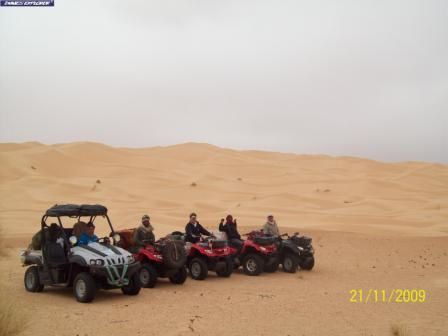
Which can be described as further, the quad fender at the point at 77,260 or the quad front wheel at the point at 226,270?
the quad front wheel at the point at 226,270

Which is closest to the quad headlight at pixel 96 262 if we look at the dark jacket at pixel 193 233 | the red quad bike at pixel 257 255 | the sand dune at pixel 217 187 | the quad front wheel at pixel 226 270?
the dark jacket at pixel 193 233

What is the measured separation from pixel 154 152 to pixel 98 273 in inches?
2012

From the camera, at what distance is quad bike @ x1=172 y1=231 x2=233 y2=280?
12.7 m

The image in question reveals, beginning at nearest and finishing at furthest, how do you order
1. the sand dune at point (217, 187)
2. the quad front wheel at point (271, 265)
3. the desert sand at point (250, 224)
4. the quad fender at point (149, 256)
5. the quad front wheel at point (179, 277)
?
the desert sand at point (250, 224), the quad fender at point (149, 256), the quad front wheel at point (179, 277), the quad front wheel at point (271, 265), the sand dune at point (217, 187)

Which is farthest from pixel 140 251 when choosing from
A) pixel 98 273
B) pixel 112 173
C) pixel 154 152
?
pixel 154 152

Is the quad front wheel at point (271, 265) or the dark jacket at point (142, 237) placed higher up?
the dark jacket at point (142, 237)

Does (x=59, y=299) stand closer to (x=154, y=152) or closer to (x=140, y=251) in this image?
(x=140, y=251)

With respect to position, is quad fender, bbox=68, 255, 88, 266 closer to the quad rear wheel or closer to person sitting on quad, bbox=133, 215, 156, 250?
the quad rear wheel

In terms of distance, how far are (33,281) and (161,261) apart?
2.57 m

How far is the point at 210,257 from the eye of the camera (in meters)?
12.8

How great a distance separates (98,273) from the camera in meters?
9.46

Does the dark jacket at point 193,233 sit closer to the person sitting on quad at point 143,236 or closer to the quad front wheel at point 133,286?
the person sitting on quad at point 143,236

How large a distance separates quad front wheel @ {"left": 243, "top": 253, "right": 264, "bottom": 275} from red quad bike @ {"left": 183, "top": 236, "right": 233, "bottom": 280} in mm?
699

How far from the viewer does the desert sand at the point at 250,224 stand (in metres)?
8.36
